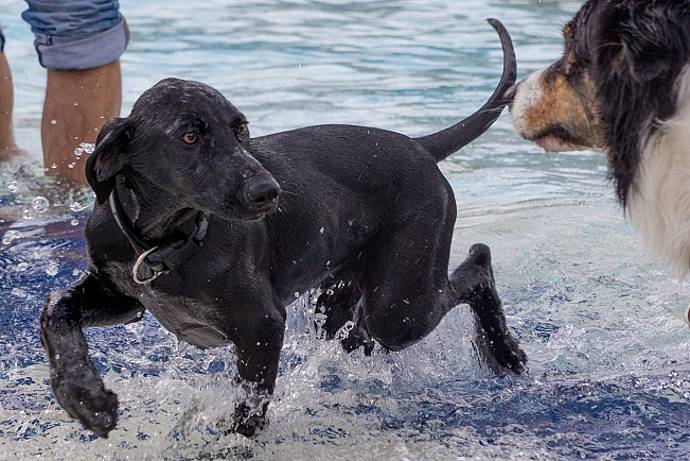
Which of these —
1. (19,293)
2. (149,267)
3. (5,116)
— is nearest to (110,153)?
(149,267)

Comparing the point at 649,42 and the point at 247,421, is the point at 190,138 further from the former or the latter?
the point at 649,42

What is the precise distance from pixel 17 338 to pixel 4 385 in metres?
0.39

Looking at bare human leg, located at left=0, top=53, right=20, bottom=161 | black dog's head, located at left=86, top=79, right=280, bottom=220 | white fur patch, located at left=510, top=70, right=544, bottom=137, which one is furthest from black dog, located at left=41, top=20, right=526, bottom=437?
bare human leg, located at left=0, top=53, right=20, bottom=161

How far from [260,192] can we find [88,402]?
0.70 m

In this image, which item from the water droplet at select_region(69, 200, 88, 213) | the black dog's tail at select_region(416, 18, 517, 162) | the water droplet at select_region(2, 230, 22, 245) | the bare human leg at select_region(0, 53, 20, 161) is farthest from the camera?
the bare human leg at select_region(0, 53, 20, 161)

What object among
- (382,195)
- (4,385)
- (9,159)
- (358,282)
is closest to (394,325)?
(358,282)

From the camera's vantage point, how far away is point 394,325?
354 centimetres

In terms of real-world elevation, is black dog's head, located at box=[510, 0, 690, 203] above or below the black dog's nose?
above

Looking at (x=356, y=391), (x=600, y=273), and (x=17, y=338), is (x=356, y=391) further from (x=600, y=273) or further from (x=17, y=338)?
(x=600, y=273)

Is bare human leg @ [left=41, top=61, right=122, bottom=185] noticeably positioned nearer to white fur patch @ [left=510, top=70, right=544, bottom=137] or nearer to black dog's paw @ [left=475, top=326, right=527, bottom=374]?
black dog's paw @ [left=475, top=326, right=527, bottom=374]

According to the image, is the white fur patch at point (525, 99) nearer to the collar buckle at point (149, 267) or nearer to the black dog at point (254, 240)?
the black dog at point (254, 240)

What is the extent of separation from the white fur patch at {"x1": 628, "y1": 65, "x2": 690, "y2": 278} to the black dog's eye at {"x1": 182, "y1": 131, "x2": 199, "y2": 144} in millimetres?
1137

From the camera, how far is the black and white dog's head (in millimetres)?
2732

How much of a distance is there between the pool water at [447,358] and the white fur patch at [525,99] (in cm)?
49
